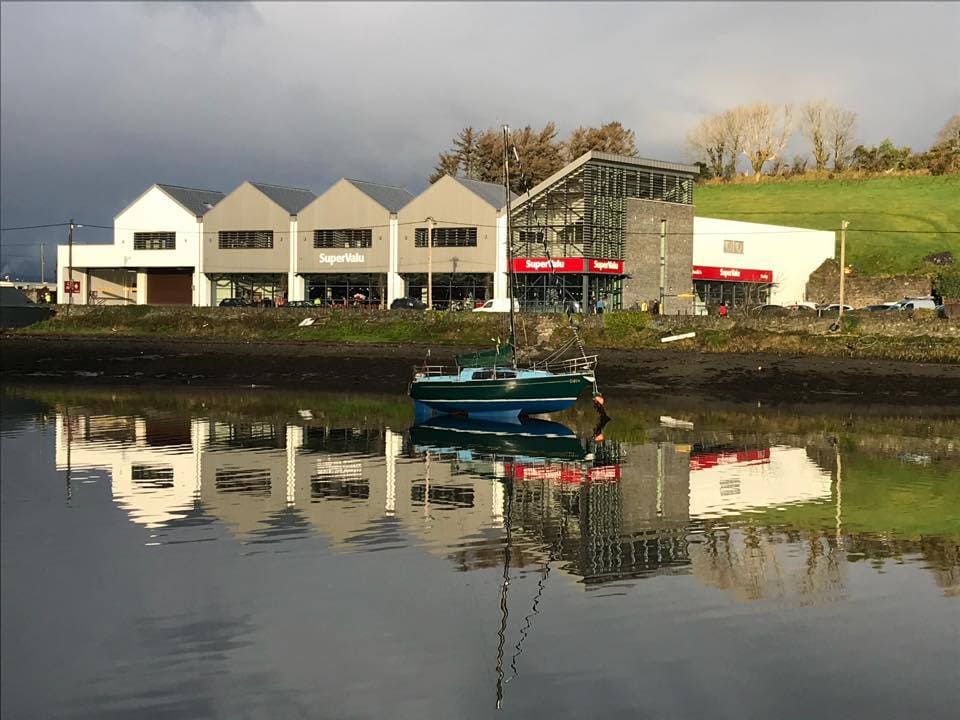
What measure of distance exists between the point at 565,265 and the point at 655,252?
371 inches

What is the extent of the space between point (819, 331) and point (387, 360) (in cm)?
2415

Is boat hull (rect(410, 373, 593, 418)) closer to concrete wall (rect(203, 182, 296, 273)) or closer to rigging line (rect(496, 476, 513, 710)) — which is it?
rigging line (rect(496, 476, 513, 710))

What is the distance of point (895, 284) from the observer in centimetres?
9225

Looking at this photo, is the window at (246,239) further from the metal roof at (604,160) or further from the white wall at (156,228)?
the metal roof at (604,160)

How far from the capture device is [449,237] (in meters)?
90.8

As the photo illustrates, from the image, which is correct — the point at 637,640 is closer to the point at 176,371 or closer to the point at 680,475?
the point at 680,475

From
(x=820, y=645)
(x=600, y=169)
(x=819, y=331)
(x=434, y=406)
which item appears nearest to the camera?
(x=820, y=645)

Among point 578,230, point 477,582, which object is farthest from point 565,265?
point 477,582

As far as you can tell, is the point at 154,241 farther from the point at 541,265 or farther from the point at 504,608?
the point at 504,608

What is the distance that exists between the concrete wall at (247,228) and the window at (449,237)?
505 inches

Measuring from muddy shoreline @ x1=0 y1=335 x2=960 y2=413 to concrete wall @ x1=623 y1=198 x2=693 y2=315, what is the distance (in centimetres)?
2417

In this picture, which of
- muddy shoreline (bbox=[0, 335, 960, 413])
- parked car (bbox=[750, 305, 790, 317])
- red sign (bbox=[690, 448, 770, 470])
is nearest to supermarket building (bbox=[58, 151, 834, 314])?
parked car (bbox=[750, 305, 790, 317])

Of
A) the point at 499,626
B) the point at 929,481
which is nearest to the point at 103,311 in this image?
the point at 929,481

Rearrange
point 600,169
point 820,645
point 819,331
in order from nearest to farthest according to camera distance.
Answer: point 820,645 → point 819,331 → point 600,169
